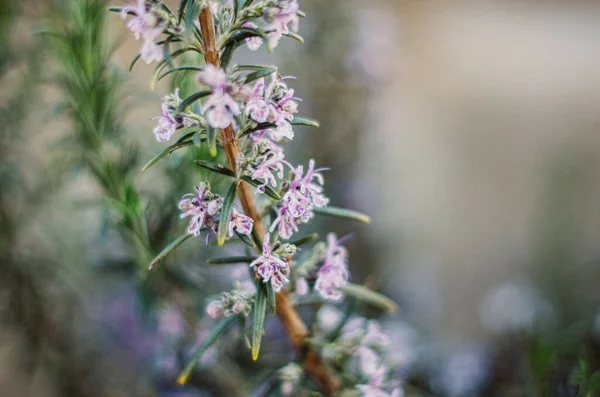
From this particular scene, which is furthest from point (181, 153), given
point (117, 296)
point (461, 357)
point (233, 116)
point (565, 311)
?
point (565, 311)

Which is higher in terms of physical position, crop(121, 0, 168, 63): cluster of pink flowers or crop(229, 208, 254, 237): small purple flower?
crop(121, 0, 168, 63): cluster of pink flowers

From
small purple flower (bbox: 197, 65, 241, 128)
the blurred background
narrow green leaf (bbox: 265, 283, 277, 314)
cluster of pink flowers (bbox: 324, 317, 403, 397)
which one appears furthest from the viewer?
the blurred background

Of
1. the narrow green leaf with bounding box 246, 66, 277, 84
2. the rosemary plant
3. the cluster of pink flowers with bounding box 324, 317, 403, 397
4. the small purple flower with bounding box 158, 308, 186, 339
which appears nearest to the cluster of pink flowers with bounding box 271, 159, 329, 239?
the rosemary plant

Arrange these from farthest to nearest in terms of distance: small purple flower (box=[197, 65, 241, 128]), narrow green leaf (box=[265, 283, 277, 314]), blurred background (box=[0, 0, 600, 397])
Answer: blurred background (box=[0, 0, 600, 397]), narrow green leaf (box=[265, 283, 277, 314]), small purple flower (box=[197, 65, 241, 128])

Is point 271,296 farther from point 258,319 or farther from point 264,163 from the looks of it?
point 264,163

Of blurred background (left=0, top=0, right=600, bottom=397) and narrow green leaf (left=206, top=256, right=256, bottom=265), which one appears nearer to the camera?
narrow green leaf (left=206, top=256, right=256, bottom=265)

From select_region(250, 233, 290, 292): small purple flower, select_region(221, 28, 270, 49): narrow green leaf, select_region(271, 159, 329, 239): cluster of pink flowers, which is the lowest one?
select_region(250, 233, 290, 292): small purple flower

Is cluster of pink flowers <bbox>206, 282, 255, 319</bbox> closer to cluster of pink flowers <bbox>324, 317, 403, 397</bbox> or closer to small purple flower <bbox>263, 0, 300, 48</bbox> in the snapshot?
cluster of pink flowers <bbox>324, 317, 403, 397</bbox>

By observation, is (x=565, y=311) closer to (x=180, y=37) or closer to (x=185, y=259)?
(x=185, y=259)
